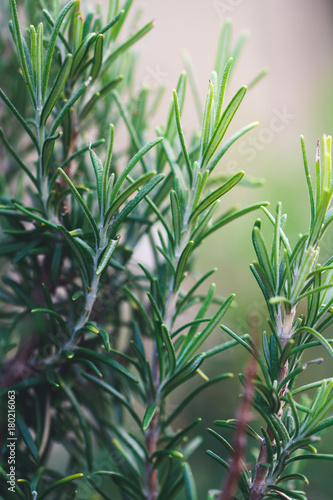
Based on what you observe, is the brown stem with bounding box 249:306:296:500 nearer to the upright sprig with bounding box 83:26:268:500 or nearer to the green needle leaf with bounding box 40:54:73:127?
the upright sprig with bounding box 83:26:268:500

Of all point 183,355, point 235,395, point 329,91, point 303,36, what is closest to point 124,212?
point 183,355

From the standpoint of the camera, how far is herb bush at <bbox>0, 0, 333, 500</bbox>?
0.78 feet

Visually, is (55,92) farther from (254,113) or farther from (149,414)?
(254,113)

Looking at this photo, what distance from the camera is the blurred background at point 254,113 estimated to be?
20.1 inches

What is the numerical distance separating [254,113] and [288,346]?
2.08ft

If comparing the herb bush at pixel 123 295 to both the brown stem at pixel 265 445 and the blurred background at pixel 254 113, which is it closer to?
the brown stem at pixel 265 445

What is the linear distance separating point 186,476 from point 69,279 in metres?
0.15

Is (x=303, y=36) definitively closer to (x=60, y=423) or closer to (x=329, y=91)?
(x=329, y=91)

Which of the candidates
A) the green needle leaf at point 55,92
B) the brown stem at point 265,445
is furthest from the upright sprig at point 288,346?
the green needle leaf at point 55,92

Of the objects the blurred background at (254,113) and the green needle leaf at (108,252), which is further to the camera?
the blurred background at (254,113)

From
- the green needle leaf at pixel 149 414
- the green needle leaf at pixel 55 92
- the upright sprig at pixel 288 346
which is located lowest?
the green needle leaf at pixel 149 414

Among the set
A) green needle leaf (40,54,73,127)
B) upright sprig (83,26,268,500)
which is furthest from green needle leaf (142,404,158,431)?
green needle leaf (40,54,73,127)

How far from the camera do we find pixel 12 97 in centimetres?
40

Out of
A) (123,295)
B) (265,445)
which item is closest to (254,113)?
(123,295)
